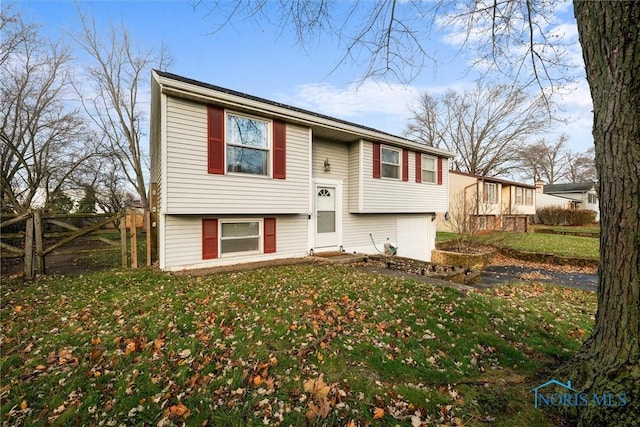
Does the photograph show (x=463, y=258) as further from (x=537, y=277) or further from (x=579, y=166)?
(x=579, y=166)

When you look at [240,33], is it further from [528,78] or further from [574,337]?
[574,337]

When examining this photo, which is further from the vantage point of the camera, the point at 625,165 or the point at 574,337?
the point at 574,337

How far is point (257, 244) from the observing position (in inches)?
322

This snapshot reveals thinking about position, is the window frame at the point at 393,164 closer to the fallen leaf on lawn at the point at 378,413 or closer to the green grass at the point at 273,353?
the green grass at the point at 273,353

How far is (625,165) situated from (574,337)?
2901 mm

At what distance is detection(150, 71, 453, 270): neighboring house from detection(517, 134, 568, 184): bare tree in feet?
90.8

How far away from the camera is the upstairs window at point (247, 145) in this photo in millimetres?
7164

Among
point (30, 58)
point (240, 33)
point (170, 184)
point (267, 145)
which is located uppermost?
point (30, 58)

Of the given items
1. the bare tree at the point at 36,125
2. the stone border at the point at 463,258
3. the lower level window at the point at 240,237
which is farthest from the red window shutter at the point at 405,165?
the bare tree at the point at 36,125

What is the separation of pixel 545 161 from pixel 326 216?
1904 inches

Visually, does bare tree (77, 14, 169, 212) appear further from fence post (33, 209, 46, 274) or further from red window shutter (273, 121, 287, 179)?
red window shutter (273, 121, 287, 179)

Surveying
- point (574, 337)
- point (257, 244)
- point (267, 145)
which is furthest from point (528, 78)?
point (257, 244)

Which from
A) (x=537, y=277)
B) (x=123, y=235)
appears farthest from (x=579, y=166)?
(x=123, y=235)

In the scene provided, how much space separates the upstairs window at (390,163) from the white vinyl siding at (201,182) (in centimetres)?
399
